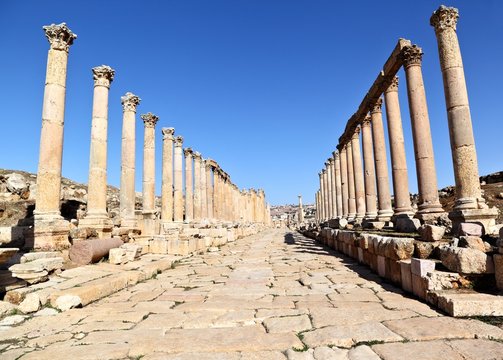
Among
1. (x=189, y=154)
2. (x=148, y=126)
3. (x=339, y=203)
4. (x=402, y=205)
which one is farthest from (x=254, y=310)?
(x=339, y=203)

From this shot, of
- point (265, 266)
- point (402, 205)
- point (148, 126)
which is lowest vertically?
point (265, 266)

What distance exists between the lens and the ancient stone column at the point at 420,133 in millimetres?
11328

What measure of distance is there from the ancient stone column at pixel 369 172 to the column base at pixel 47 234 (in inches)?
539

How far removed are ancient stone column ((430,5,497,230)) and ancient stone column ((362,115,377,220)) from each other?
26.8ft

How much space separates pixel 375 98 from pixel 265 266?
10685mm

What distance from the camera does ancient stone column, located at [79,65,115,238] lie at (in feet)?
36.4

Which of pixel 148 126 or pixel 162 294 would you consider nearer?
pixel 162 294

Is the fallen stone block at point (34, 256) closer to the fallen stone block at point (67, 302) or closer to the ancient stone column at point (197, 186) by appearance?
the fallen stone block at point (67, 302)

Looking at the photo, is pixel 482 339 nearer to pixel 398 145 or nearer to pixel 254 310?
pixel 254 310

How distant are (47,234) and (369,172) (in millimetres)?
14811

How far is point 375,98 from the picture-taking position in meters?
16.3

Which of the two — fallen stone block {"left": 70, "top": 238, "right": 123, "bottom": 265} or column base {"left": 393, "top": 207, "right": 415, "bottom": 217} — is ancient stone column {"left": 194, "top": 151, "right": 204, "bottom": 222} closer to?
column base {"left": 393, "top": 207, "right": 415, "bottom": 217}

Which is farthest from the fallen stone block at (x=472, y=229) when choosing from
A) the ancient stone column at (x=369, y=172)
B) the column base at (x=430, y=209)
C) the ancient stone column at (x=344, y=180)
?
the ancient stone column at (x=344, y=180)

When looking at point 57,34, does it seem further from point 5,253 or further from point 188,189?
point 188,189
